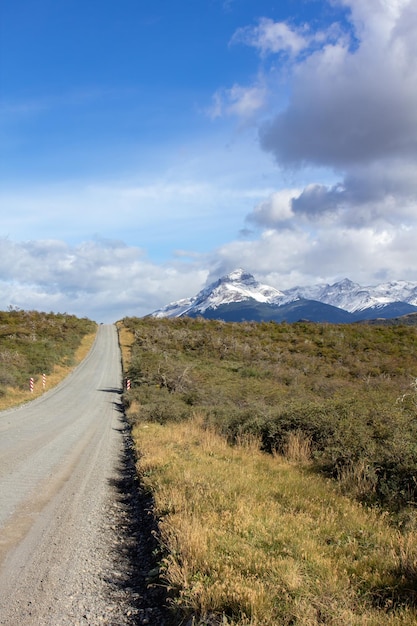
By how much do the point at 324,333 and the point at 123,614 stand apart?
140 ft

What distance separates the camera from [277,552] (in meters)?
5.02

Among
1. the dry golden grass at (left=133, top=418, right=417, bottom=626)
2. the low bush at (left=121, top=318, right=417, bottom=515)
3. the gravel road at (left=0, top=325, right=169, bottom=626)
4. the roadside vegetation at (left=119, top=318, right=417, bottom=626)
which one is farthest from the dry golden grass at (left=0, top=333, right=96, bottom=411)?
the dry golden grass at (left=133, top=418, right=417, bottom=626)

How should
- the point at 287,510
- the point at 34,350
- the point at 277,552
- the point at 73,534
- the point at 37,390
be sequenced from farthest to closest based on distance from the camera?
the point at 34,350 < the point at 37,390 < the point at 73,534 < the point at 287,510 < the point at 277,552

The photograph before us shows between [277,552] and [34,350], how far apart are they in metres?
38.1

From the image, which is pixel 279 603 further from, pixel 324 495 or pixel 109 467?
pixel 109 467

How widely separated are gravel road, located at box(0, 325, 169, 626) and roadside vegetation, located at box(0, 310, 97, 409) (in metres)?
12.0

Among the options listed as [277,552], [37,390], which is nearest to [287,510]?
[277,552]

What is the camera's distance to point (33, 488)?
9.29 metres

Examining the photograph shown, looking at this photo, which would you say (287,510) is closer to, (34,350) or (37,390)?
(37,390)

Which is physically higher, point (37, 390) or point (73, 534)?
point (73, 534)

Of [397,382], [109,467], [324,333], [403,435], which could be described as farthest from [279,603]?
[324,333]

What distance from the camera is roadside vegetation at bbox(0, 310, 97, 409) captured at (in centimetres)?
2780

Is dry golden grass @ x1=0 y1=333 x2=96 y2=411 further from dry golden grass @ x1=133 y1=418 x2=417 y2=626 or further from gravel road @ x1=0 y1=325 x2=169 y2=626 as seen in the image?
dry golden grass @ x1=133 y1=418 x2=417 y2=626

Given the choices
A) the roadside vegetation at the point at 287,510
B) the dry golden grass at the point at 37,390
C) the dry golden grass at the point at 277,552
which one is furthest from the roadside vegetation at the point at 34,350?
the dry golden grass at the point at 277,552
